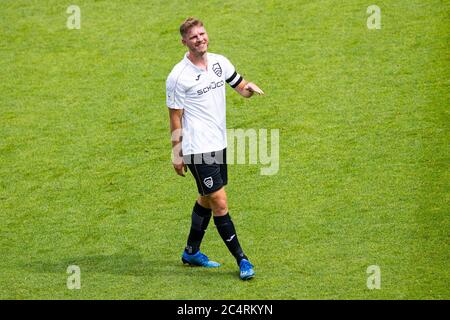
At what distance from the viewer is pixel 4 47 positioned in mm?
13000

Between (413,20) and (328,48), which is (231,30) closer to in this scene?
(328,48)

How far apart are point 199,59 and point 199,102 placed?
339 millimetres

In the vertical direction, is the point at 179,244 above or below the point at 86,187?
below

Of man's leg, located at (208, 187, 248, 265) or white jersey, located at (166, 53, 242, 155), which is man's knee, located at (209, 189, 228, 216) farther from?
white jersey, located at (166, 53, 242, 155)

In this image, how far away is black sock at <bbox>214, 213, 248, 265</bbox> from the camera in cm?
809

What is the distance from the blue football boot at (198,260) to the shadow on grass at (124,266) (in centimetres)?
5

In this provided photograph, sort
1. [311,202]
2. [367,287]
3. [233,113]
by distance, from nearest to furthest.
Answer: [367,287] → [311,202] → [233,113]

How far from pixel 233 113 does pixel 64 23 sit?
10.5 feet

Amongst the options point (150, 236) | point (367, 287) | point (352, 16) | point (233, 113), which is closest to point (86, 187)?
→ point (150, 236)

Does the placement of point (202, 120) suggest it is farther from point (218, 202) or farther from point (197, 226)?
point (197, 226)

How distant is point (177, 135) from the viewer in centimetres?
802

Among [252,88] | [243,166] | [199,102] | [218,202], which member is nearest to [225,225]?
[218,202]

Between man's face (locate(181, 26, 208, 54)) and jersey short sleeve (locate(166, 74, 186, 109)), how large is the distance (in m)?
0.28

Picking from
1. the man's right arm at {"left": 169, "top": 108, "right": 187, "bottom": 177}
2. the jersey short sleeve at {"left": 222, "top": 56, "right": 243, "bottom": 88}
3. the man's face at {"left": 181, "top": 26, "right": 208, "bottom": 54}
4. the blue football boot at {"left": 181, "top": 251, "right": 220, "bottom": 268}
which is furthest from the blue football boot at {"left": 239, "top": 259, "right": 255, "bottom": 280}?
the man's face at {"left": 181, "top": 26, "right": 208, "bottom": 54}
